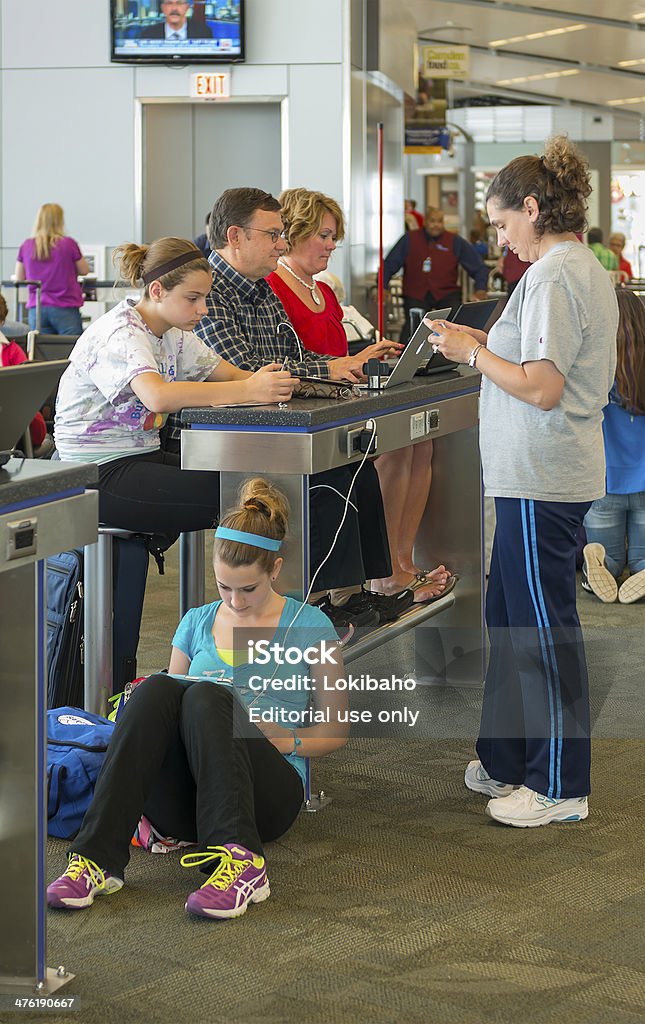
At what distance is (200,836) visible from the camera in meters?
2.54

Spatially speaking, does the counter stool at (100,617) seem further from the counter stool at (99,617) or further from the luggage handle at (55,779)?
the luggage handle at (55,779)

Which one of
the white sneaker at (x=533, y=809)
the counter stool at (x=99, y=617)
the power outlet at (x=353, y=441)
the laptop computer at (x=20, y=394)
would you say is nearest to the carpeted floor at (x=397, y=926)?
the white sneaker at (x=533, y=809)

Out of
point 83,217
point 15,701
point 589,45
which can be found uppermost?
point 589,45

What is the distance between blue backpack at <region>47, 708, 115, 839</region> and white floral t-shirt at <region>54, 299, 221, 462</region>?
77 cm

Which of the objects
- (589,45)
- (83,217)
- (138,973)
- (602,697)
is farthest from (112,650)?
(589,45)

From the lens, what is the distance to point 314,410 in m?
2.92

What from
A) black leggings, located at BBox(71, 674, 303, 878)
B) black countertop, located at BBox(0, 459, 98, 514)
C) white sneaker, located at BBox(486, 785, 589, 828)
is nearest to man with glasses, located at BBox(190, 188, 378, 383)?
white sneaker, located at BBox(486, 785, 589, 828)

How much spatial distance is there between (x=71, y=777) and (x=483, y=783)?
978 mm

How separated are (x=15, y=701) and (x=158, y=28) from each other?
8820 mm

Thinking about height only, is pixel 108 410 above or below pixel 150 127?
below

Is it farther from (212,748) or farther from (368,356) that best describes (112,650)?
(368,356)

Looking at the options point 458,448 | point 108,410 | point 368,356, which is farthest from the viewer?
point 458,448

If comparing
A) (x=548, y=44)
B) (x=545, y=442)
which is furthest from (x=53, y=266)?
(x=548, y=44)

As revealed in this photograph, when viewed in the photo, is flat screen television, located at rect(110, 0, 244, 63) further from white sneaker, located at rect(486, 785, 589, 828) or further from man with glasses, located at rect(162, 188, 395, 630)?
white sneaker, located at rect(486, 785, 589, 828)
